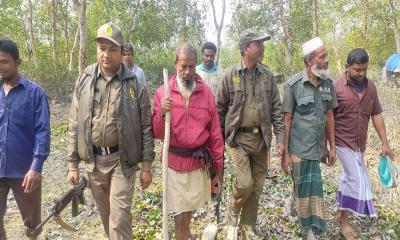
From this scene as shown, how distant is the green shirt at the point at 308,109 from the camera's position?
390 centimetres

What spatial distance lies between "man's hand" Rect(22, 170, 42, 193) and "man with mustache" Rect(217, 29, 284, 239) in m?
1.86

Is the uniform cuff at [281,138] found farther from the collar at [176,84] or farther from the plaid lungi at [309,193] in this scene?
the collar at [176,84]

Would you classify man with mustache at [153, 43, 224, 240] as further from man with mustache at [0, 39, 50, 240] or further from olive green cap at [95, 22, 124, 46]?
man with mustache at [0, 39, 50, 240]

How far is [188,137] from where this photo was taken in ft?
10.8

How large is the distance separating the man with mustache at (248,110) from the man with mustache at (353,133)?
73 centimetres

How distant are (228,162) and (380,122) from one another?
3.10 metres

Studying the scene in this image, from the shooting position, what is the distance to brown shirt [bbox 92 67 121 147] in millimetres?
3184

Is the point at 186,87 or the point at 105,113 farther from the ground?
the point at 186,87

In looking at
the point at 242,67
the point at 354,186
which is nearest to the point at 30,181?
the point at 242,67

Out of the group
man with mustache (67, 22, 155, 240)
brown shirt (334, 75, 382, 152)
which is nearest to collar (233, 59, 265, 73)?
brown shirt (334, 75, 382, 152)

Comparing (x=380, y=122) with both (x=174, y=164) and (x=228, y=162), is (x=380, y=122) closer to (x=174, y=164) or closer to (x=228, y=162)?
(x=174, y=164)

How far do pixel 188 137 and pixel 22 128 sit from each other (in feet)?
4.93

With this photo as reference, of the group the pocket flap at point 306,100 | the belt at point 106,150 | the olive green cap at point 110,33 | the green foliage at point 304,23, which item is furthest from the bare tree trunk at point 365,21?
the belt at point 106,150

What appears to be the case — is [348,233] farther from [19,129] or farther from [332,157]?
[19,129]
